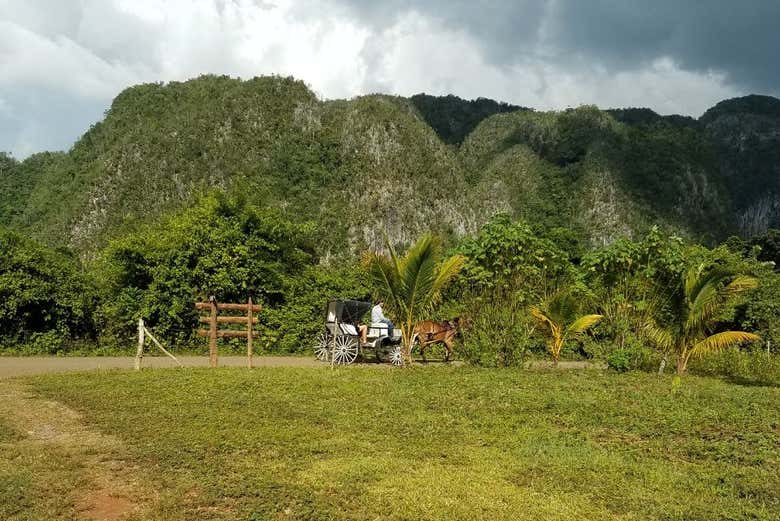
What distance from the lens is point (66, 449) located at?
627cm

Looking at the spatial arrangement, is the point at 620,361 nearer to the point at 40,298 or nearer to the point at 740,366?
the point at 740,366

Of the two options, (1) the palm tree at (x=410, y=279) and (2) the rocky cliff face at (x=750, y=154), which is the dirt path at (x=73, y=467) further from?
(2) the rocky cliff face at (x=750, y=154)

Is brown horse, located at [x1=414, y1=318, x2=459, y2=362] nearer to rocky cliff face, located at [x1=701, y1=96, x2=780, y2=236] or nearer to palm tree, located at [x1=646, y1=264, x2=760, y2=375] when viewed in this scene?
palm tree, located at [x1=646, y1=264, x2=760, y2=375]

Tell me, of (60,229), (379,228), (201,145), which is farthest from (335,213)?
(60,229)

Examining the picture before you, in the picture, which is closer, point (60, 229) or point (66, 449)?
point (66, 449)

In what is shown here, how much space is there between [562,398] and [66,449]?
7.30 meters

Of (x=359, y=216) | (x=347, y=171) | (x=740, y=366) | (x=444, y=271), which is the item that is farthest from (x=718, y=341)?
(x=347, y=171)

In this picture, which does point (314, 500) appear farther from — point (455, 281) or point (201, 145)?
point (201, 145)

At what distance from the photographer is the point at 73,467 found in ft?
18.6

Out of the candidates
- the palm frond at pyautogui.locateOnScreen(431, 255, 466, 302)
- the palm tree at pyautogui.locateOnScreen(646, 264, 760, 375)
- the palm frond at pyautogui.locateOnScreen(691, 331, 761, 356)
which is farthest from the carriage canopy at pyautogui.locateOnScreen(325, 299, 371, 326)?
the palm frond at pyautogui.locateOnScreen(691, 331, 761, 356)

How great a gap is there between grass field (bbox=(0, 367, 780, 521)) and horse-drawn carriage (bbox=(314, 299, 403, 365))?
470 cm

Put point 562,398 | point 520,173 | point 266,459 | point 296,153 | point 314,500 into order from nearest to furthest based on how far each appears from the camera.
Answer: point 314,500 → point 266,459 → point 562,398 → point 296,153 → point 520,173

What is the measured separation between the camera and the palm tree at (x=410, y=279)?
14102mm

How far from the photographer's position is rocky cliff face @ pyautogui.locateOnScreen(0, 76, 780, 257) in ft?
243
